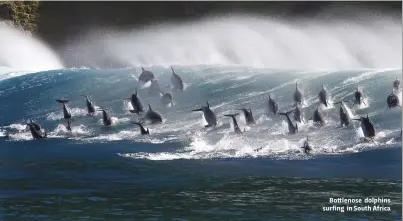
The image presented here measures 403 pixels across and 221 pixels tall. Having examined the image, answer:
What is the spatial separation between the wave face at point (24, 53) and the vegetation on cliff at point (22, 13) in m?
0.33

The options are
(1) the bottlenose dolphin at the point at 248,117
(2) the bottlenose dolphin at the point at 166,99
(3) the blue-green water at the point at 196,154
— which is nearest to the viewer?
(3) the blue-green water at the point at 196,154

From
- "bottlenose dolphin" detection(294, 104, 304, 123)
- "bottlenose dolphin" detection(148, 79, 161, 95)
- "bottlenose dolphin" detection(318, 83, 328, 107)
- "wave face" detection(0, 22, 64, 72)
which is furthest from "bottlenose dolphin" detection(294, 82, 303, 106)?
"wave face" detection(0, 22, 64, 72)

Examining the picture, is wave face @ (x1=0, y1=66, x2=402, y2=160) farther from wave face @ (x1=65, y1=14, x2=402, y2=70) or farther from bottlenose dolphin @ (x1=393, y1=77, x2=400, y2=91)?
wave face @ (x1=65, y1=14, x2=402, y2=70)

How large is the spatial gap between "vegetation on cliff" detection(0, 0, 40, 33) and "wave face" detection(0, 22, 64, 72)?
328 mm

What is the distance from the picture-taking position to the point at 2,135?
1439 cm

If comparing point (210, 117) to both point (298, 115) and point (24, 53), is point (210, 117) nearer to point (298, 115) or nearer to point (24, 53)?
point (298, 115)

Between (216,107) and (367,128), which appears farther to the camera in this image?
(216,107)

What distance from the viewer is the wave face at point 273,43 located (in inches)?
693

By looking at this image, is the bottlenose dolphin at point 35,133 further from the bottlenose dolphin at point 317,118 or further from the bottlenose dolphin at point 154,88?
the bottlenose dolphin at point 317,118

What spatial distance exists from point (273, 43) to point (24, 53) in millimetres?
9260

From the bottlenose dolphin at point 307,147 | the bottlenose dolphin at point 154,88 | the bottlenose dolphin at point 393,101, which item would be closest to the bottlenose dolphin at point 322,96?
the bottlenose dolphin at point 393,101

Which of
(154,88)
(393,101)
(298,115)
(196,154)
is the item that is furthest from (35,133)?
(393,101)

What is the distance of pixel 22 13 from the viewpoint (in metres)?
20.8

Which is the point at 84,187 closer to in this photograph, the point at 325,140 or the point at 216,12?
the point at 325,140
